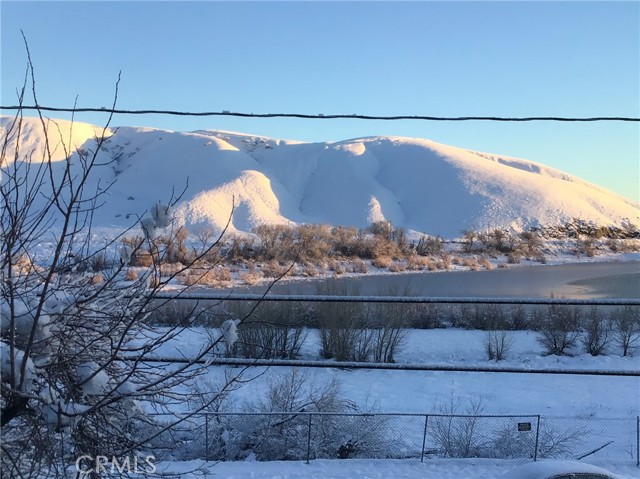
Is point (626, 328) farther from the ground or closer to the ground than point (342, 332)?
farther from the ground

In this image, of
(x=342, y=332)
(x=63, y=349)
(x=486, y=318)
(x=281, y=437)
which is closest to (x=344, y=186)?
(x=486, y=318)

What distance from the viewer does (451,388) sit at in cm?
1375

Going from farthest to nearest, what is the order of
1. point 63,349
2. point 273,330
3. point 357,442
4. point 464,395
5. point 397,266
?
point 397,266
point 464,395
point 273,330
point 357,442
point 63,349

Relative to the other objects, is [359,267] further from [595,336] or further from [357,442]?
[357,442]

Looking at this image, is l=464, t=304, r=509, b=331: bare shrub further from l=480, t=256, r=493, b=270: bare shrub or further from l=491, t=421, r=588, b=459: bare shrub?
l=480, t=256, r=493, b=270: bare shrub

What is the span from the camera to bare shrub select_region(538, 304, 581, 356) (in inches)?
640

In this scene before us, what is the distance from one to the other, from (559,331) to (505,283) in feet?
15.0

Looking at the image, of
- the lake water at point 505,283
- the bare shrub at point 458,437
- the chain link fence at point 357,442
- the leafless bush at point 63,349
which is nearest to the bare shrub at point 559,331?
the lake water at point 505,283

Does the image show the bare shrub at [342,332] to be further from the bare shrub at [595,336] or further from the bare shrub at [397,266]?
the bare shrub at [397,266]

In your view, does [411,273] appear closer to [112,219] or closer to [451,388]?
[451,388]

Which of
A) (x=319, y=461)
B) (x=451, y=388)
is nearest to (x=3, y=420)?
(x=319, y=461)

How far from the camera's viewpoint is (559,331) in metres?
16.5

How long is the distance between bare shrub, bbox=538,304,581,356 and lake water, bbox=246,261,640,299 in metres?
0.62

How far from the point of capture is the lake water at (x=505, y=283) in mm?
17625
